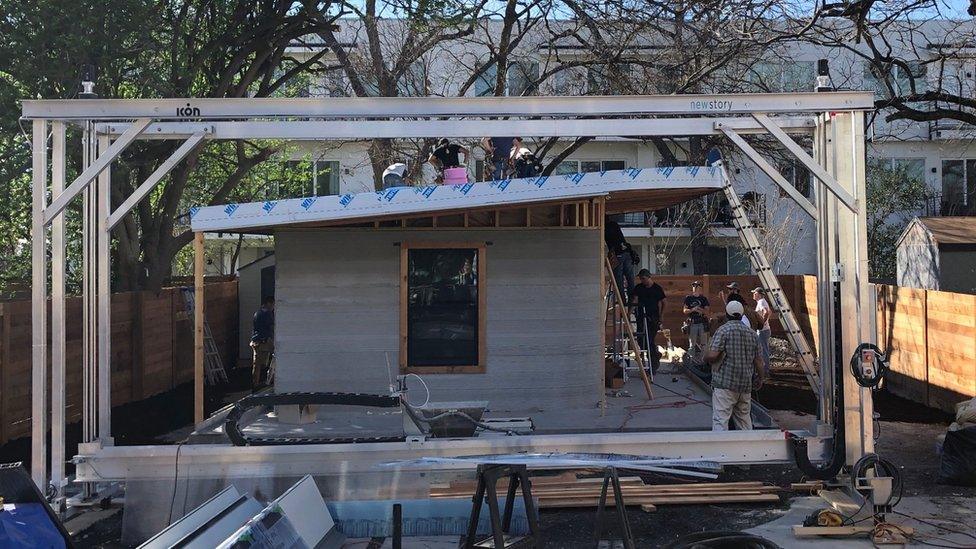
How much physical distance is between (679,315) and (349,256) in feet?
45.6

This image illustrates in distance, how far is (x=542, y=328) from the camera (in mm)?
11555

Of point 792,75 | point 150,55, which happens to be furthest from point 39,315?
point 792,75

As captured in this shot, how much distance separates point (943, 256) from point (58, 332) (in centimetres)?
1802

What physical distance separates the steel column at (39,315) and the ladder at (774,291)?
715 cm

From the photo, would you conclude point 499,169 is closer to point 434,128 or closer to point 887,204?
point 434,128

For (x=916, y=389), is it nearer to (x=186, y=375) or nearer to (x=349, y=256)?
(x=349, y=256)

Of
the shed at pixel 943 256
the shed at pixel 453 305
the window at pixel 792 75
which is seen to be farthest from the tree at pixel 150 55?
the shed at pixel 943 256

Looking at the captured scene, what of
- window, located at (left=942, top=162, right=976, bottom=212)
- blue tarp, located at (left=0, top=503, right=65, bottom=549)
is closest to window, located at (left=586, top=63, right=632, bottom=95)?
blue tarp, located at (left=0, top=503, right=65, bottom=549)

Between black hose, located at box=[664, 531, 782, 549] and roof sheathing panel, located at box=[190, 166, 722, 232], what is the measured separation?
4.86m

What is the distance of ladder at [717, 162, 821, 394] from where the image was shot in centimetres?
872

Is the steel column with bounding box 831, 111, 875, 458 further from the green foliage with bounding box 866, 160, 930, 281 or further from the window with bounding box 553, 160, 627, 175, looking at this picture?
the window with bounding box 553, 160, 627, 175

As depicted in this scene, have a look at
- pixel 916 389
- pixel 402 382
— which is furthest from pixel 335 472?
pixel 916 389

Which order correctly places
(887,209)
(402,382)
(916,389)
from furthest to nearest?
(887,209) < (916,389) < (402,382)

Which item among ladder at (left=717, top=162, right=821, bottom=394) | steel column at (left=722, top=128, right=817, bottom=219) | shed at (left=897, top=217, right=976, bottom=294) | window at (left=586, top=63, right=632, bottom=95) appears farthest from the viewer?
shed at (left=897, top=217, right=976, bottom=294)
